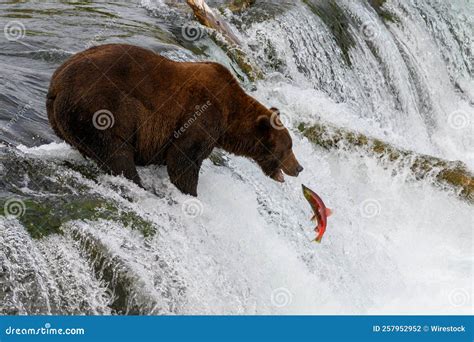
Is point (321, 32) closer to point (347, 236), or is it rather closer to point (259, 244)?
point (347, 236)

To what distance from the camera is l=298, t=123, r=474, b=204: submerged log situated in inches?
320

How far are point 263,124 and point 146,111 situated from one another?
117 centimetres

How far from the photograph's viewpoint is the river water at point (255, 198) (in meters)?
4.80

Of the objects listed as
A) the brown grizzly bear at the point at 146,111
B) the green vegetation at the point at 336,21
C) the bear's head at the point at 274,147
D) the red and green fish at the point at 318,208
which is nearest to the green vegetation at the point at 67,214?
the brown grizzly bear at the point at 146,111

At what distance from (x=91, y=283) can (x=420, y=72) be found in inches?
421

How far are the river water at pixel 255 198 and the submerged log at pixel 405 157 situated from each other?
83 millimetres

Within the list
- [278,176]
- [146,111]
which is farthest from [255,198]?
[146,111]

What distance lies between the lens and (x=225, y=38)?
10.4 m

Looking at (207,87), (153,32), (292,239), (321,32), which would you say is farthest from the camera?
(321,32)

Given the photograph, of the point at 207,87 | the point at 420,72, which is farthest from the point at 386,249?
the point at 420,72

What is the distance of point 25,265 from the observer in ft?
14.7

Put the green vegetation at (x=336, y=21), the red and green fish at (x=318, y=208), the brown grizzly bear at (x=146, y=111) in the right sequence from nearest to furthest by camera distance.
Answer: the brown grizzly bear at (x=146, y=111), the red and green fish at (x=318, y=208), the green vegetation at (x=336, y=21)

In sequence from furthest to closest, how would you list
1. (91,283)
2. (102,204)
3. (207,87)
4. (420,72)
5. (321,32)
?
1. (420,72)
2. (321,32)
3. (207,87)
4. (102,204)
5. (91,283)

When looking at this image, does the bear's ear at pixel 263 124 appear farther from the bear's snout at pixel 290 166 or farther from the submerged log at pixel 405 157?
the submerged log at pixel 405 157
